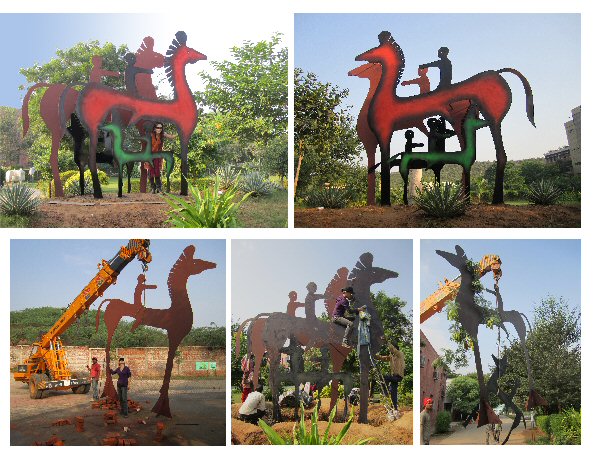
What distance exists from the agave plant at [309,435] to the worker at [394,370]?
467mm

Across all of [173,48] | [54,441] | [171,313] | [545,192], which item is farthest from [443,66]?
[54,441]

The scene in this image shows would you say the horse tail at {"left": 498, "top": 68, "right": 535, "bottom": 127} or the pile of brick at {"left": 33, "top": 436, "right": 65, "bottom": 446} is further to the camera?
the horse tail at {"left": 498, "top": 68, "right": 535, "bottom": 127}

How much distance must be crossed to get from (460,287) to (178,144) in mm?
3494

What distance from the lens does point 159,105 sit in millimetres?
8016

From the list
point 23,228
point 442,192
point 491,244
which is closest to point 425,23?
point 442,192

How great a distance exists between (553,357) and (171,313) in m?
4.04

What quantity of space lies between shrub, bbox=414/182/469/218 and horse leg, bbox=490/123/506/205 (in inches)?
16.7

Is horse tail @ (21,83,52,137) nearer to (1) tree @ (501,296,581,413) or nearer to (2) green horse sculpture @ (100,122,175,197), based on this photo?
(2) green horse sculpture @ (100,122,175,197)


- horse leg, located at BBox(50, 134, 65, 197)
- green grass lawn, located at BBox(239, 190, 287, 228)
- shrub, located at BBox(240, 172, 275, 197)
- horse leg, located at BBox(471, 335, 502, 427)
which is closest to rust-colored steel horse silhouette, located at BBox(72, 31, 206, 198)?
horse leg, located at BBox(50, 134, 65, 197)

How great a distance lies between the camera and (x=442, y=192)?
770 centimetres

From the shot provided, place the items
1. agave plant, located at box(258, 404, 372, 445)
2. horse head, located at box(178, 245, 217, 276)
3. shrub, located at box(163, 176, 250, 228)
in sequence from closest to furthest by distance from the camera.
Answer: agave plant, located at box(258, 404, 372, 445)
horse head, located at box(178, 245, 217, 276)
shrub, located at box(163, 176, 250, 228)

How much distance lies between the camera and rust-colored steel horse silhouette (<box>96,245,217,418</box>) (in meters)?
7.54

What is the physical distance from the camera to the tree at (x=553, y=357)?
24.6 feet

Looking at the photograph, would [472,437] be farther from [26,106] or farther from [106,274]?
[26,106]
